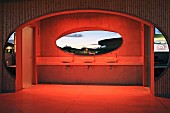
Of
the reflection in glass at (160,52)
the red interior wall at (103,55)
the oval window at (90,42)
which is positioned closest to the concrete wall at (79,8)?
the reflection in glass at (160,52)

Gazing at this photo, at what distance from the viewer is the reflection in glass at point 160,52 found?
6.49 metres

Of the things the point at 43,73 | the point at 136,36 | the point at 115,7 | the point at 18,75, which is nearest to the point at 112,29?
the point at 136,36

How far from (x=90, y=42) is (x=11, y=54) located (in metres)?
3.08

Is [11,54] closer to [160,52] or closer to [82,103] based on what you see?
[82,103]

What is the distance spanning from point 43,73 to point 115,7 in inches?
165

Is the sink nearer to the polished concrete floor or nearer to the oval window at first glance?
the oval window

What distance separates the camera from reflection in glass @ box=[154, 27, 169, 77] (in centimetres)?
649

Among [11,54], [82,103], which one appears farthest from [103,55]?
[82,103]

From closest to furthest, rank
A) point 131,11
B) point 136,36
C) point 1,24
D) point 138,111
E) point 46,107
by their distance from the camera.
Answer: point 138,111 < point 46,107 < point 131,11 < point 1,24 < point 136,36

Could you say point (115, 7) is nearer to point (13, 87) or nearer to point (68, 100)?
point (68, 100)

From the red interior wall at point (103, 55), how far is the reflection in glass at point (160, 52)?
2.24 metres

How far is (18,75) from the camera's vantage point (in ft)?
24.4

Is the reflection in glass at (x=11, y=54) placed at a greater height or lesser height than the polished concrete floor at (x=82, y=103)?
greater

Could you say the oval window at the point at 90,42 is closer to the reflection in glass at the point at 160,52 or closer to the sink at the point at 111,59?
the sink at the point at 111,59
